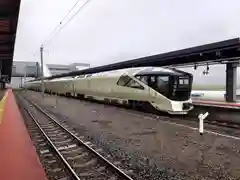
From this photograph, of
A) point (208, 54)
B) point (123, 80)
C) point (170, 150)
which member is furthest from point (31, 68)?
point (170, 150)

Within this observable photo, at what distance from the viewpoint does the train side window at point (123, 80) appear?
853 inches

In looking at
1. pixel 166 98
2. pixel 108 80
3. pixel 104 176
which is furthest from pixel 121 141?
pixel 108 80

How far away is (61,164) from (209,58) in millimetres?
13447

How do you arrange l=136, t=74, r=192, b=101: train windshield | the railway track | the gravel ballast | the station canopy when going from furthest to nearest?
l=136, t=74, r=192, b=101: train windshield → the station canopy → the gravel ballast → the railway track

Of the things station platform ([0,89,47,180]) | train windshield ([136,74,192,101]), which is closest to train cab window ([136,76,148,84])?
train windshield ([136,74,192,101])

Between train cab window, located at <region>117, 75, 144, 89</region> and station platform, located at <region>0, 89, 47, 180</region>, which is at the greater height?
train cab window, located at <region>117, 75, 144, 89</region>

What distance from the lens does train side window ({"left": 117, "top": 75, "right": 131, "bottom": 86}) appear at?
853 inches

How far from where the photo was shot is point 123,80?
22484 millimetres

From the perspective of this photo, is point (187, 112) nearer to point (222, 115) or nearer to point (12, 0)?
point (222, 115)

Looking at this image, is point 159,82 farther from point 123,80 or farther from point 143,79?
point 123,80

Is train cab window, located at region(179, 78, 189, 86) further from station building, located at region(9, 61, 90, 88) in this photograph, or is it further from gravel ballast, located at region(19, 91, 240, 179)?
station building, located at region(9, 61, 90, 88)

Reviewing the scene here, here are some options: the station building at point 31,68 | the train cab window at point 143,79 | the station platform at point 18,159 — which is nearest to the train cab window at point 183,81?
the train cab window at point 143,79

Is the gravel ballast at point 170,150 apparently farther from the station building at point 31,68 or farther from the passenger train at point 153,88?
the station building at point 31,68

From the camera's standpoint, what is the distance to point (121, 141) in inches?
438
